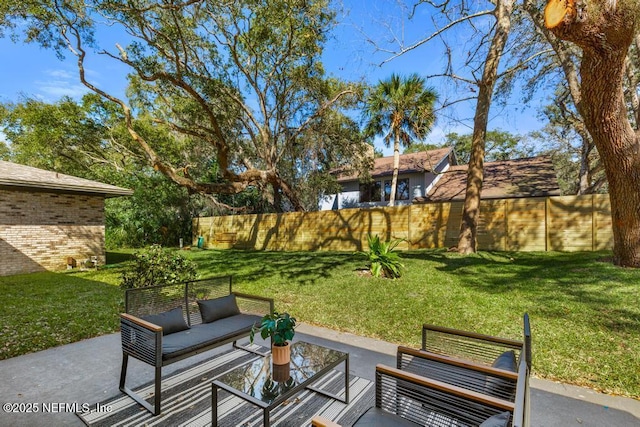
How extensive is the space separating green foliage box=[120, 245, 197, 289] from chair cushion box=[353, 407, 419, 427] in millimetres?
4698

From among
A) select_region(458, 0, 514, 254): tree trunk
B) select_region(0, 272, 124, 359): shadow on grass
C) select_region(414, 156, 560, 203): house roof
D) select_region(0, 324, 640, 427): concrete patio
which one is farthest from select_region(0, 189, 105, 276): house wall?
select_region(414, 156, 560, 203): house roof

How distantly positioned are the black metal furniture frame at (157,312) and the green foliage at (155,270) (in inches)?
84.8

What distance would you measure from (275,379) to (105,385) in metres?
1.78

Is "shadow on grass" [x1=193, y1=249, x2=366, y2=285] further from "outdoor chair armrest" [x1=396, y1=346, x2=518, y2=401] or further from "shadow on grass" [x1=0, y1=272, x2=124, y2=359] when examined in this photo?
"outdoor chair armrest" [x1=396, y1=346, x2=518, y2=401]

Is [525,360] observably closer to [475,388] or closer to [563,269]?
[475,388]

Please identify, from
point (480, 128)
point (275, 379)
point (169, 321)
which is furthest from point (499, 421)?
point (480, 128)

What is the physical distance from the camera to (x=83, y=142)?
16.4 m

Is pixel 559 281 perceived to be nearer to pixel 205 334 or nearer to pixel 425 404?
pixel 425 404

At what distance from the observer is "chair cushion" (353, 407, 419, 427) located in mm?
1756

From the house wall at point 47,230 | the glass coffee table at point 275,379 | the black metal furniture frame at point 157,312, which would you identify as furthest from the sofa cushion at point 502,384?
the house wall at point 47,230

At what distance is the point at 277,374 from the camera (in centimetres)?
236

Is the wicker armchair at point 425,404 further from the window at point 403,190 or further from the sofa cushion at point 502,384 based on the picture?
the window at point 403,190

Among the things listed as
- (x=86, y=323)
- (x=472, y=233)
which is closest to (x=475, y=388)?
(x=86, y=323)

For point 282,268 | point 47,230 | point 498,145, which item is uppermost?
point 498,145
